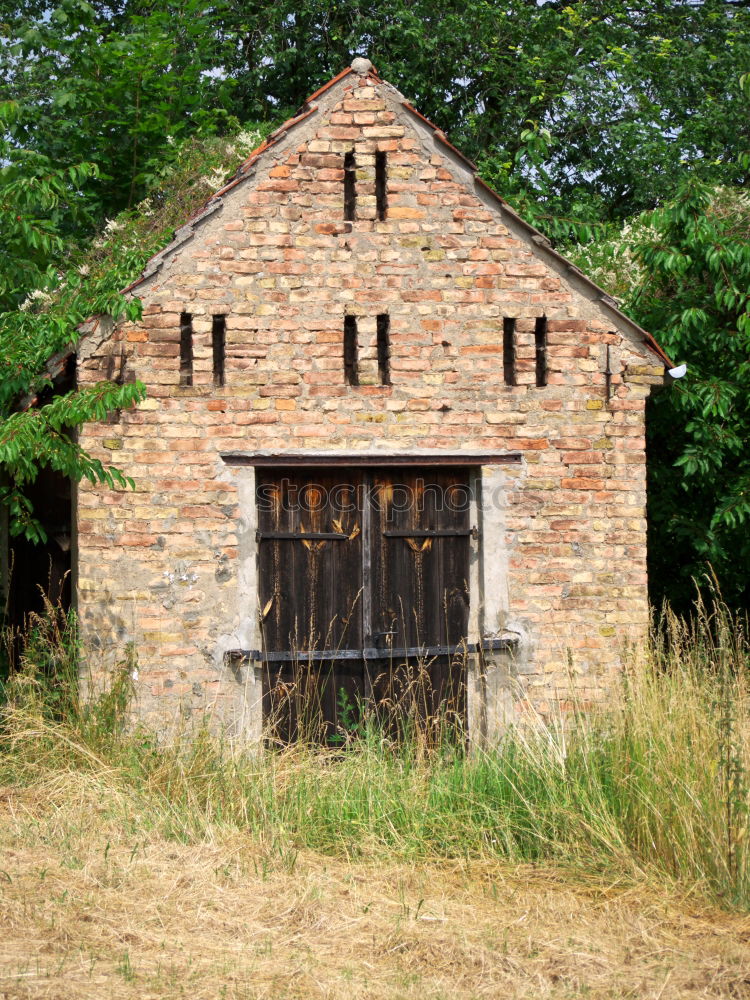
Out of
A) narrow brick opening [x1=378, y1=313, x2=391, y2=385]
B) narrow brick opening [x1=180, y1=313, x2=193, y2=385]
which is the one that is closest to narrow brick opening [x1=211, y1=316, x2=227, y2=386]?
narrow brick opening [x1=180, y1=313, x2=193, y2=385]

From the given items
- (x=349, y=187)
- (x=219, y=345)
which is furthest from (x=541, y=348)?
(x=219, y=345)

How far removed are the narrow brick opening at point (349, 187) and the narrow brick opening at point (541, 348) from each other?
1.50 metres

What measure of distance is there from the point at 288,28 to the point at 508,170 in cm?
412

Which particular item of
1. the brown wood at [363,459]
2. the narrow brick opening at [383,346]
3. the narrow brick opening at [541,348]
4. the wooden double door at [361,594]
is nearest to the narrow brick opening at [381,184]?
the narrow brick opening at [383,346]

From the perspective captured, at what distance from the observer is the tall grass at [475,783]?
5309 mm

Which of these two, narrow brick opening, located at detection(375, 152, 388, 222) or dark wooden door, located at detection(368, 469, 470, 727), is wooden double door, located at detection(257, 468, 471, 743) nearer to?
dark wooden door, located at detection(368, 469, 470, 727)

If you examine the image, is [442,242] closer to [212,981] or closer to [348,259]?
[348,259]

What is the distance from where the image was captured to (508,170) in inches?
583

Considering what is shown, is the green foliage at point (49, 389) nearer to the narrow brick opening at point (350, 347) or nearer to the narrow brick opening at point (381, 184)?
the narrow brick opening at point (350, 347)

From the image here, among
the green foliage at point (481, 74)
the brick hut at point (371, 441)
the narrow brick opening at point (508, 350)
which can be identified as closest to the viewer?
the brick hut at point (371, 441)

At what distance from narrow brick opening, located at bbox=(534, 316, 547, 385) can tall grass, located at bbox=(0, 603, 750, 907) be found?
79.4 inches

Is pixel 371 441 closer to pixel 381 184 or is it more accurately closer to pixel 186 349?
pixel 186 349

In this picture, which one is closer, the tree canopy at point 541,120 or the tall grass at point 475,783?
the tall grass at point 475,783

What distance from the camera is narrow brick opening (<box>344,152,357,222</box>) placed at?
777cm
